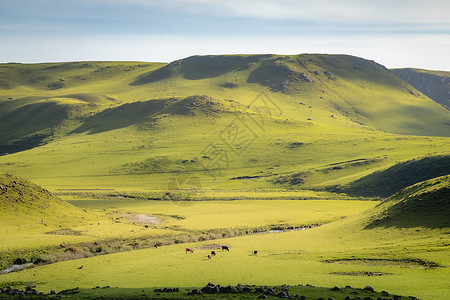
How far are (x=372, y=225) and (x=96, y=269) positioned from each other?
→ 36632mm

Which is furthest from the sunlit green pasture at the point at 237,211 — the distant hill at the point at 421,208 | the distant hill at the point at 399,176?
the distant hill at the point at 421,208

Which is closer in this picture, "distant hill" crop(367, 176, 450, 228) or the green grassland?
the green grassland

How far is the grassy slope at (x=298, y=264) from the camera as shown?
40375 mm

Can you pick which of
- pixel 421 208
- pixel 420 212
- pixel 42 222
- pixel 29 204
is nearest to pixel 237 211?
pixel 42 222

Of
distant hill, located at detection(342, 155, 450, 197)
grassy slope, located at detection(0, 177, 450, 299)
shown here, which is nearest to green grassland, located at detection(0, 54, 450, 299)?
grassy slope, located at detection(0, 177, 450, 299)

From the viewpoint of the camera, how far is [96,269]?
48.1 meters

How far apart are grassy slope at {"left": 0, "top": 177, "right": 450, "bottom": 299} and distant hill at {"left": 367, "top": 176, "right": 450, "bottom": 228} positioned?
36 cm

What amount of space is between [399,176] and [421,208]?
206ft

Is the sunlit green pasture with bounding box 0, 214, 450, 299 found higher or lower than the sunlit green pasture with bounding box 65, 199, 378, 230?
higher

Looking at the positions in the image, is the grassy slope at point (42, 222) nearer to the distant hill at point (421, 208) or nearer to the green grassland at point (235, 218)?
the green grassland at point (235, 218)

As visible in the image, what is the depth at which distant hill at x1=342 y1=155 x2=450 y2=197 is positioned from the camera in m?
117

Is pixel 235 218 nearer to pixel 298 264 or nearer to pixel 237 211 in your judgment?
pixel 237 211

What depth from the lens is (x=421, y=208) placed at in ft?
207

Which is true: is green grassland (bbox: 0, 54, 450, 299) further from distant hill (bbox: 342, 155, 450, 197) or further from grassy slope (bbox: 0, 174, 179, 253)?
distant hill (bbox: 342, 155, 450, 197)
